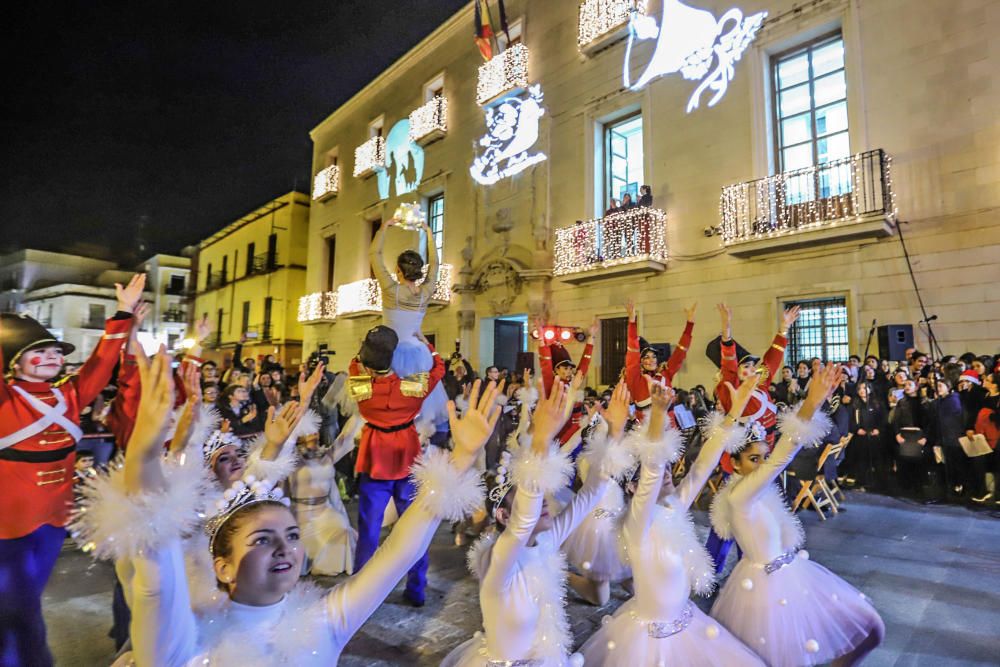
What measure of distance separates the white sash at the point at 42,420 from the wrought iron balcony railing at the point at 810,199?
414 inches

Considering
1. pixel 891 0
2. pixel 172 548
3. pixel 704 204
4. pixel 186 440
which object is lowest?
pixel 172 548

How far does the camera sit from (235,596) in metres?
1.66

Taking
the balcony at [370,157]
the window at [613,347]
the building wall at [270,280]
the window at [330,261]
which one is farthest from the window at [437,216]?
the building wall at [270,280]

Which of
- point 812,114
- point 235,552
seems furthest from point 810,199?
point 235,552

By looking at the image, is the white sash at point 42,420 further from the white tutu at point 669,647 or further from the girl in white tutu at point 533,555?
the white tutu at point 669,647

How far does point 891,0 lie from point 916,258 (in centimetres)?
474

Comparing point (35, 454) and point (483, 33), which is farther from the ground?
point (483, 33)

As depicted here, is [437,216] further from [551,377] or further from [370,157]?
[551,377]

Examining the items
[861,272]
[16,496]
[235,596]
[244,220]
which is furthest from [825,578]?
[244,220]

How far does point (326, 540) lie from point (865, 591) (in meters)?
4.64

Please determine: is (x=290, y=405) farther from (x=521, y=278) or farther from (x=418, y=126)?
(x=418, y=126)

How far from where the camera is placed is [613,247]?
505 inches

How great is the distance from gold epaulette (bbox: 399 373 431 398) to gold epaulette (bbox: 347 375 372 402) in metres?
0.25

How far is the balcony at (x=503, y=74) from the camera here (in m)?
15.7
